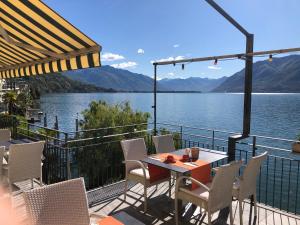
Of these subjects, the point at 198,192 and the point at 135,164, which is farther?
the point at 135,164

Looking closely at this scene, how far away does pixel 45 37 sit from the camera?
3955 mm

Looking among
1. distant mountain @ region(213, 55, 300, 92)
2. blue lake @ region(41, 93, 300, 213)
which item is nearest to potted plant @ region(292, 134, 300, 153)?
blue lake @ region(41, 93, 300, 213)

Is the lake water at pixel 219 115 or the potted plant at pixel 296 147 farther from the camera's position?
the lake water at pixel 219 115

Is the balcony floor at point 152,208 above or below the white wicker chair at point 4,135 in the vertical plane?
below

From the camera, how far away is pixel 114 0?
16.6 metres

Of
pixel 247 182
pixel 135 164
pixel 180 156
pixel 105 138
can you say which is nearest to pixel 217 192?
pixel 247 182

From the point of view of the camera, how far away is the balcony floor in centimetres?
357

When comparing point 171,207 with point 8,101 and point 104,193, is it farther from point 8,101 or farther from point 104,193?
point 8,101

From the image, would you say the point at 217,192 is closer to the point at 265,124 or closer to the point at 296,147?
the point at 296,147

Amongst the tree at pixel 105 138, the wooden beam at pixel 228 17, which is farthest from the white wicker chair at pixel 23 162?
the tree at pixel 105 138

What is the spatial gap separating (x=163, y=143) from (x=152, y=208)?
1247 millimetres

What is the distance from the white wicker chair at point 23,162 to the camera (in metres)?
3.70

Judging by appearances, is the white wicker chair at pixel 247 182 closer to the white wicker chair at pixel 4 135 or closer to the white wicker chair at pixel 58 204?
the white wicker chair at pixel 58 204

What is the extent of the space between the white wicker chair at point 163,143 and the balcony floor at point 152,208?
0.67m
